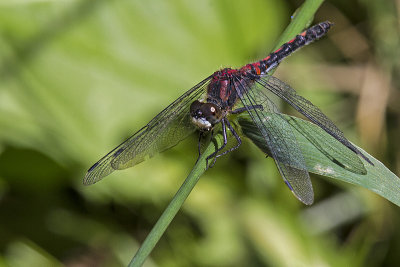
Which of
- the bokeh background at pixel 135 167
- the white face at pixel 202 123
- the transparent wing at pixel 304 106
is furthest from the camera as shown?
the bokeh background at pixel 135 167

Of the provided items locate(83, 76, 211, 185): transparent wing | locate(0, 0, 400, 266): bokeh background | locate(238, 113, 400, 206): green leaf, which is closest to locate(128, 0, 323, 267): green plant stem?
locate(238, 113, 400, 206): green leaf

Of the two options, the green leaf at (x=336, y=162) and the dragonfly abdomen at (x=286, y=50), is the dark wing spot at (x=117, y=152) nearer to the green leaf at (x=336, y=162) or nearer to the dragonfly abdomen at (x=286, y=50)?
the green leaf at (x=336, y=162)

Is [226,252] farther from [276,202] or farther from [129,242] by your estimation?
[129,242]

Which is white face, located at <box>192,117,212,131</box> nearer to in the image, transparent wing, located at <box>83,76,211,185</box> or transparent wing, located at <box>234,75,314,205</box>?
transparent wing, located at <box>83,76,211,185</box>

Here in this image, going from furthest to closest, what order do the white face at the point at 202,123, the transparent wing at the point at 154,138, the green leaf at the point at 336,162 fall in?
the white face at the point at 202,123
the transparent wing at the point at 154,138
the green leaf at the point at 336,162

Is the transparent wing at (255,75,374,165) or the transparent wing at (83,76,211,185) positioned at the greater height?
the transparent wing at (83,76,211,185)

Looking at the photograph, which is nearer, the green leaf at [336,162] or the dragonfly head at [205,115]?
the green leaf at [336,162]

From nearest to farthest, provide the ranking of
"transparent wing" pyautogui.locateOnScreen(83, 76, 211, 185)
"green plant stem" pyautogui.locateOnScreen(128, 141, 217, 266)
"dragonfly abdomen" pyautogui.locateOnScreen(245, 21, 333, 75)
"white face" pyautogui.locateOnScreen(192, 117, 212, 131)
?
1. "green plant stem" pyautogui.locateOnScreen(128, 141, 217, 266)
2. "transparent wing" pyautogui.locateOnScreen(83, 76, 211, 185)
3. "white face" pyautogui.locateOnScreen(192, 117, 212, 131)
4. "dragonfly abdomen" pyautogui.locateOnScreen(245, 21, 333, 75)

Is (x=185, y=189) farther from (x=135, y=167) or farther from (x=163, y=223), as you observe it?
(x=135, y=167)

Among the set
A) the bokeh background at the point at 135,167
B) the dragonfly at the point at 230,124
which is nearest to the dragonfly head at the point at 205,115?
the dragonfly at the point at 230,124
